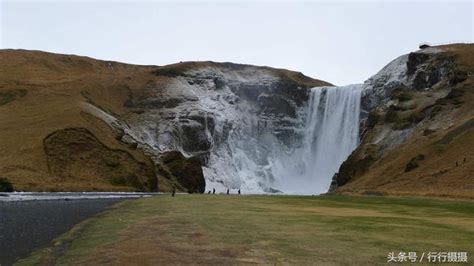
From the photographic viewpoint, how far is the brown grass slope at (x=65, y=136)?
73562 millimetres

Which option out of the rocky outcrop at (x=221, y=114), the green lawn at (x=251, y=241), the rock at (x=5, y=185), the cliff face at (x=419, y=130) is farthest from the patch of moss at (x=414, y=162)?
the rock at (x=5, y=185)

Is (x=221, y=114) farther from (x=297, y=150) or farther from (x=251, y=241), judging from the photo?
(x=251, y=241)

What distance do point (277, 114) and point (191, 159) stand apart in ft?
138

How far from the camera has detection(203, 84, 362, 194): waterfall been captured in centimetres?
11788

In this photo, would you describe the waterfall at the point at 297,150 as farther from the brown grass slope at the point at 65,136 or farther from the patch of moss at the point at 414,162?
the patch of moss at the point at 414,162

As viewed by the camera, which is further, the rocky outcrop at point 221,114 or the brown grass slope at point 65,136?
the rocky outcrop at point 221,114

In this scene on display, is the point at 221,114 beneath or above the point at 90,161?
above

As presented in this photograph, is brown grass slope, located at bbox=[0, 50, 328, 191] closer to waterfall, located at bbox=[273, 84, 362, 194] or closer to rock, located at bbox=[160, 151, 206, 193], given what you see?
rock, located at bbox=[160, 151, 206, 193]

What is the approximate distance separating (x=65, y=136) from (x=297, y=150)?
63.7m

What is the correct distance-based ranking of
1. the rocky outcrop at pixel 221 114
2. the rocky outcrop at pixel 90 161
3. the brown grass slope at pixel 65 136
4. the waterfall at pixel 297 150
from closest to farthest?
1. the brown grass slope at pixel 65 136
2. the rocky outcrop at pixel 90 161
3. the rocky outcrop at pixel 221 114
4. the waterfall at pixel 297 150

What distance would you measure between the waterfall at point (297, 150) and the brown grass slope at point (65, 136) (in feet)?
79.1

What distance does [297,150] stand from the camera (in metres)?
131

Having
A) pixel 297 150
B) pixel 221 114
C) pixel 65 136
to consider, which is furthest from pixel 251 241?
pixel 297 150

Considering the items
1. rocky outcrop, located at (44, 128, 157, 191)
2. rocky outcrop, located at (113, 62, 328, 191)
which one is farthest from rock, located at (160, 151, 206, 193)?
rocky outcrop, located at (44, 128, 157, 191)
